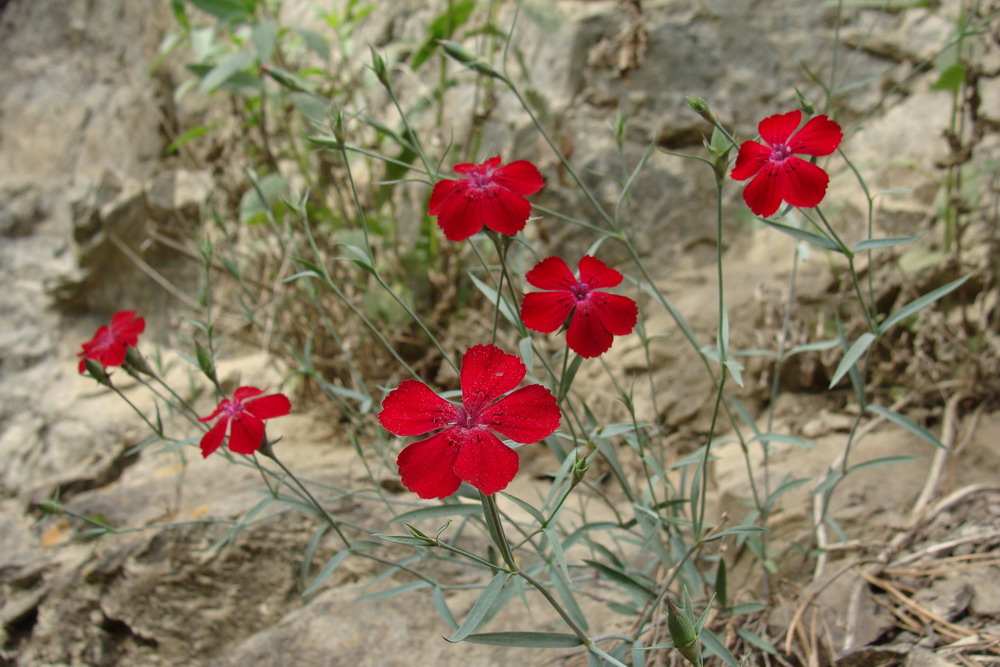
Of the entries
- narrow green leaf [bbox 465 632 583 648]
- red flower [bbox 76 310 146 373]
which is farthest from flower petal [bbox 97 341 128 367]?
→ narrow green leaf [bbox 465 632 583 648]

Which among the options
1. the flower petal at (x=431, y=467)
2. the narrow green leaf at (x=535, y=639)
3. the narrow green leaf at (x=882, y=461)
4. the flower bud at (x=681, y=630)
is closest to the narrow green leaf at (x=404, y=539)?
the flower petal at (x=431, y=467)

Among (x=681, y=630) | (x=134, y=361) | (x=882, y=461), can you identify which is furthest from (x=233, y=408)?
(x=882, y=461)

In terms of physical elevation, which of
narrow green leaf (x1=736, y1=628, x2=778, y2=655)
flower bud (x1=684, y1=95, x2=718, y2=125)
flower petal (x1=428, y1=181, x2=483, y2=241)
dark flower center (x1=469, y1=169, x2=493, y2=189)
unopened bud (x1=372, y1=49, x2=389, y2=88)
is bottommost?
narrow green leaf (x1=736, y1=628, x2=778, y2=655)

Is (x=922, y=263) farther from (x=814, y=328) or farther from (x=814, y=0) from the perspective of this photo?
(x=814, y=0)

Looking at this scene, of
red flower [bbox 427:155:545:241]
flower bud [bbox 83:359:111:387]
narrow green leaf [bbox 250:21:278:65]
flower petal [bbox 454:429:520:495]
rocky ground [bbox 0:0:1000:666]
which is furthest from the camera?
narrow green leaf [bbox 250:21:278:65]

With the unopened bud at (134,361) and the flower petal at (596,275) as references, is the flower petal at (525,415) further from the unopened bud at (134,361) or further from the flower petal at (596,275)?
the unopened bud at (134,361)

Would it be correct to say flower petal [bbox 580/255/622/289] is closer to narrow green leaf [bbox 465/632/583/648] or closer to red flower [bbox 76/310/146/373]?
narrow green leaf [bbox 465/632/583/648]
